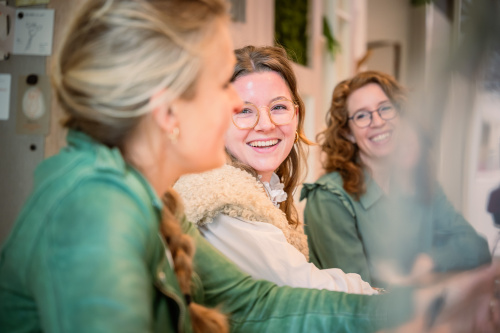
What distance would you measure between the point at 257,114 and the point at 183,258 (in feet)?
1.89

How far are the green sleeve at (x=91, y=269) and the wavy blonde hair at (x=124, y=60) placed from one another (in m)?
0.12

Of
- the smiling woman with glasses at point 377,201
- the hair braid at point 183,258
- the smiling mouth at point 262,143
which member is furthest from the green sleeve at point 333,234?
the hair braid at point 183,258

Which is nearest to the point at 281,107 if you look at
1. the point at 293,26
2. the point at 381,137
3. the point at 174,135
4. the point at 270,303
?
the point at 270,303

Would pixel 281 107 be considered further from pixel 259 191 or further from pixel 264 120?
pixel 259 191

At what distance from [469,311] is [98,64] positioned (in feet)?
2.07

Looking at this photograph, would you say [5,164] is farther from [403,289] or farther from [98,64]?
[403,289]

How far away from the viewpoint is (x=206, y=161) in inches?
30.9

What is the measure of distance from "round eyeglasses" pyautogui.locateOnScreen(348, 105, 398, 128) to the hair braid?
1316mm

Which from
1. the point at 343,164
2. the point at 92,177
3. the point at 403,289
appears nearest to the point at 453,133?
the point at 403,289

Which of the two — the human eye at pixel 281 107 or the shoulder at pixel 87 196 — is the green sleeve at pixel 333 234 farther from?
the shoulder at pixel 87 196

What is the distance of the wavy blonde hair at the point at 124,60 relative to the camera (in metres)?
0.67

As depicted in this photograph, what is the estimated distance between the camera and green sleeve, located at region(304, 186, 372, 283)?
5.80 feet

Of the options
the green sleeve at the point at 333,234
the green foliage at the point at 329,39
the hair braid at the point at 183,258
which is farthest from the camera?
the green foliage at the point at 329,39

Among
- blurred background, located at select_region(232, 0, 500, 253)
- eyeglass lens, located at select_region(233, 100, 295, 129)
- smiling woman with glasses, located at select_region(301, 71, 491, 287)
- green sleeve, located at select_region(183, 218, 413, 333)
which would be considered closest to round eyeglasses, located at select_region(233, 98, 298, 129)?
eyeglass lens, located at select_region(233, 100, 295, 129)
